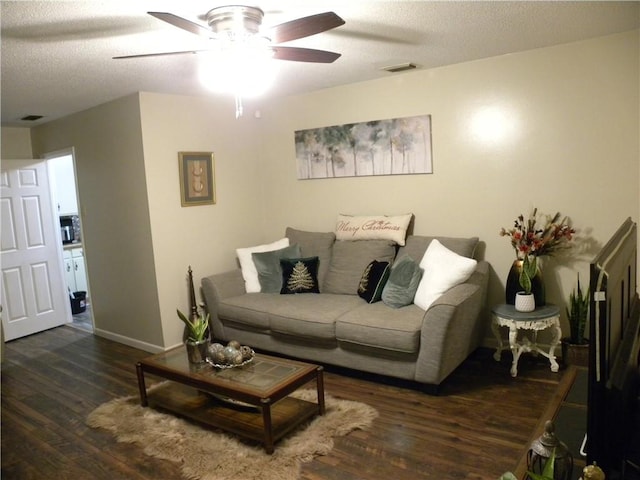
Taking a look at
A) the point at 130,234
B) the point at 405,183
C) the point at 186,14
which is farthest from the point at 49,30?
the point at 405,183

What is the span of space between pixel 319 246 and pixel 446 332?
5.49ft

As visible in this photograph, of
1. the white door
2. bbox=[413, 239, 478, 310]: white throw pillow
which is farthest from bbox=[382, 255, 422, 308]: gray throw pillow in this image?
the white door

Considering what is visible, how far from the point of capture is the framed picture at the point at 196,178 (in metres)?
4.23

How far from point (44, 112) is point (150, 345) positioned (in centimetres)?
242

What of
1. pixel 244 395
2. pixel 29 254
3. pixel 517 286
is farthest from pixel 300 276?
pixel 29 254

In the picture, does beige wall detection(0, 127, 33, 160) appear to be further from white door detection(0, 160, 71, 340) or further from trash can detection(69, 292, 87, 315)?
trash can detection(69, 292, 87, 315)

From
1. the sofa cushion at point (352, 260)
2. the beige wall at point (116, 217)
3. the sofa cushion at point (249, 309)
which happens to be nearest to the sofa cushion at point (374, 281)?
the sofa cushion at point (352, 260)

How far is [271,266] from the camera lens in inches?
167

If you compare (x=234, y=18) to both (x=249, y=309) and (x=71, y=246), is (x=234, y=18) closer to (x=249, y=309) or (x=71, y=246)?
(x=249, y=309)

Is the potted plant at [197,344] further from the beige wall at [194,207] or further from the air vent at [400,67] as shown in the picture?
the air vent at [400,67]

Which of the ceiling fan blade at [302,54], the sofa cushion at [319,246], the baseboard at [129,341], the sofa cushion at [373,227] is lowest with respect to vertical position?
the baseboard at [129,341]

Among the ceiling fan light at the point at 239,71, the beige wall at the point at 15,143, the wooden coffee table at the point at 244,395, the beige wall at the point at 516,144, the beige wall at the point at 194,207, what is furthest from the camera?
the beige wall at the point at 15,143

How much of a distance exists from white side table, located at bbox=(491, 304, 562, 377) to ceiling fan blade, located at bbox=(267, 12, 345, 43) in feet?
7.44

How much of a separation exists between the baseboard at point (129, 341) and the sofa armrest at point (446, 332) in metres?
2.38
